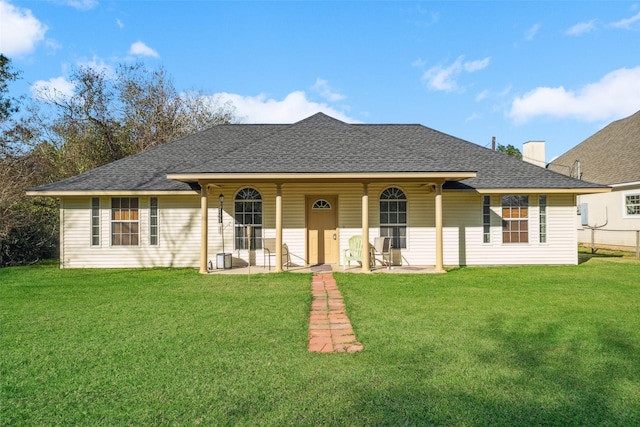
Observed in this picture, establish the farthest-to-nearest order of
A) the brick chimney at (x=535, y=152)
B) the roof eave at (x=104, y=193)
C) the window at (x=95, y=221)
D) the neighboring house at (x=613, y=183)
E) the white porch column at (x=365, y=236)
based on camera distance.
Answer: the neighboring house at (x=613, y=183) → the brick chimney at (x=535, y=152) → the window at (x=95, y=221) → the roof eave at (x=104, y=193) → the white porch column at (x=365, y=236)

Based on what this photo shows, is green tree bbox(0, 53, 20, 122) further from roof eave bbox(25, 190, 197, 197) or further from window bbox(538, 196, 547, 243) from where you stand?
window bbox(538, 196, 547, 243)

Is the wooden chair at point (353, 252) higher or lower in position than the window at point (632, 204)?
lower

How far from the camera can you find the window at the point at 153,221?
39.5 feet

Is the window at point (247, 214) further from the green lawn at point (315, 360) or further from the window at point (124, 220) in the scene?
the green lawn at point (315, 360)

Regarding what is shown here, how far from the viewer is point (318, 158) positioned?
34.8 feet

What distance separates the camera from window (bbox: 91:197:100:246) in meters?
12.0

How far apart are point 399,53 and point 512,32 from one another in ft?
13.1

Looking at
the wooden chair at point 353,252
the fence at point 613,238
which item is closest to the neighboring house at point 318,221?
the wooden chair at point 353,252

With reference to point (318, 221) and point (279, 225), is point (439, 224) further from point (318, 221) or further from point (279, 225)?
point (279, 225)

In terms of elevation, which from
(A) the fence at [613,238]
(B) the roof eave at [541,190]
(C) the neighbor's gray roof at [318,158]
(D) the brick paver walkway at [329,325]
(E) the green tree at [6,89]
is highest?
(E) the green tree at [6,89]

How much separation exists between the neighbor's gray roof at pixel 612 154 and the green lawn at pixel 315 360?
46.0 feet

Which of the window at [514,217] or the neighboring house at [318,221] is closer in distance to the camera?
the neighboring house at [318,221]

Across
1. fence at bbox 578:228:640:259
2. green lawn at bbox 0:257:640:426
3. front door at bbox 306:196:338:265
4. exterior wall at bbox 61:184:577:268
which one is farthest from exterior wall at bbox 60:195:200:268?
fence at bbox 578:228:640:259

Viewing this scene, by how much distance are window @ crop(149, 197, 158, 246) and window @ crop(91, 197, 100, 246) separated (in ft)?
5.46
